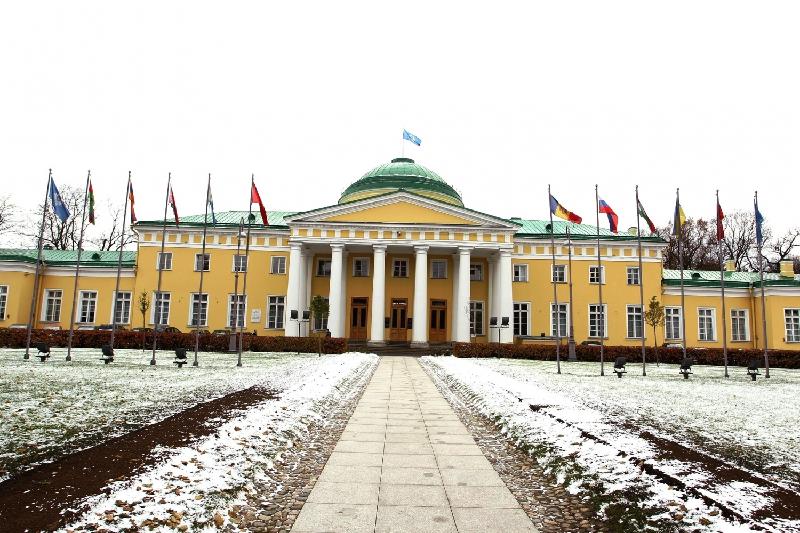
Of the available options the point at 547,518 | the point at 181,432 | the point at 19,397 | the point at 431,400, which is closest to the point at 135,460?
the point at 181,432

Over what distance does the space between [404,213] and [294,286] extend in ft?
27.0

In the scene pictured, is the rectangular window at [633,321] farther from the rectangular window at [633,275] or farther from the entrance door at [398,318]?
the entrance door at [398,318]

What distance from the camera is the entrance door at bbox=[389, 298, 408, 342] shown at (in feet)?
122

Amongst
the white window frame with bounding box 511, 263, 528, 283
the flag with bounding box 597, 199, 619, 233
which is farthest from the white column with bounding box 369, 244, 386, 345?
the flag with bounding box 597, 199, 619, 233

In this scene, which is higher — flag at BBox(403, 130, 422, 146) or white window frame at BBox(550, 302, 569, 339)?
flag at BBox(403, 130, 422, 146)

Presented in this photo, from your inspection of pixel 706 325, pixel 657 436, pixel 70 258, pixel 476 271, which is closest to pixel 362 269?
pixel 476 271

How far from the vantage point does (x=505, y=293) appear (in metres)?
34.9

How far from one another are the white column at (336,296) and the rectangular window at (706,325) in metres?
24.4

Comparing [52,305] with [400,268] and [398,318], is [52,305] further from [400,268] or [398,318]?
[400,268]

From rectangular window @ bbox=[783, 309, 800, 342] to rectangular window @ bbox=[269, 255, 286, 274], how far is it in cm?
3339

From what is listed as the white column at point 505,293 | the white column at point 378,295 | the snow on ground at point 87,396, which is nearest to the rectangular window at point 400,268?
the white column at point 378,295

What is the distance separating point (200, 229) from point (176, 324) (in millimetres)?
6422

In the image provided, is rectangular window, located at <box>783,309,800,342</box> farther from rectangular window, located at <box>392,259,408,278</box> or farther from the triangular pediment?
rectangular window, located at <box>392,259,408,278</box>

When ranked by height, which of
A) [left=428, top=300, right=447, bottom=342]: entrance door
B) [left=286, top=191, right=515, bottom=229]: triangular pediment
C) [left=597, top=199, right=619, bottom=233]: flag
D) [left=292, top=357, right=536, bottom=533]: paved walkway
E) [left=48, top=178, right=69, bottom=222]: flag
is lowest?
[left=292, top=357, right=536, bottom=533]: paved walkway
